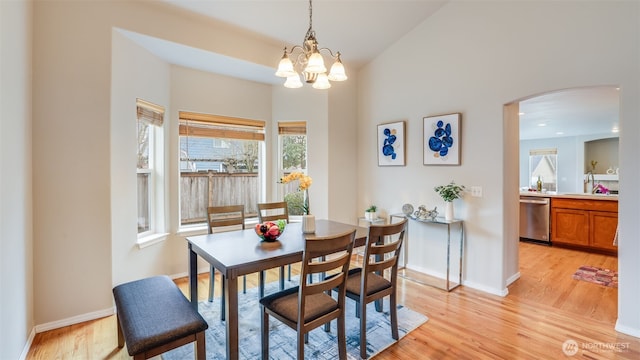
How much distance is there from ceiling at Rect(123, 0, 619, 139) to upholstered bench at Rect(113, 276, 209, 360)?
2.37 meters

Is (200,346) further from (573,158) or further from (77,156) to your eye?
(573,158)

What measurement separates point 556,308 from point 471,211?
1169mm

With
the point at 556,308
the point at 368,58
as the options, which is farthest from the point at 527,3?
the point at 556,308

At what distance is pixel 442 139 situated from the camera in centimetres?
362

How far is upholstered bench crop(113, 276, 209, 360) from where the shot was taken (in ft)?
5.10

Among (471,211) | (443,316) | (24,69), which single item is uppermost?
(24,69)

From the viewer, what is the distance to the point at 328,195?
430 cm

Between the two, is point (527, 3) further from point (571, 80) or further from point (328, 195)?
point (328, 195)

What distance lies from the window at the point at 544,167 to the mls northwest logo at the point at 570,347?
24.5ft

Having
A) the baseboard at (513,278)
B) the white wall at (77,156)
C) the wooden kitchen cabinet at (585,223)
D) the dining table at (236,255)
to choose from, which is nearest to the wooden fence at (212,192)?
the white wall at (77,156)

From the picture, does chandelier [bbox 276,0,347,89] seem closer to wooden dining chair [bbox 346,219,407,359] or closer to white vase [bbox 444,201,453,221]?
wooden dining chair [bbox 346,219,407,359]

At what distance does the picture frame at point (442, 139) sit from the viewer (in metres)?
3.50

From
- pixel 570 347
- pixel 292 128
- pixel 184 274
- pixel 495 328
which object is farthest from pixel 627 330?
pixel 184 274

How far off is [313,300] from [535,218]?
5029 millimetres
